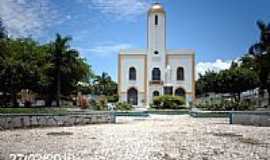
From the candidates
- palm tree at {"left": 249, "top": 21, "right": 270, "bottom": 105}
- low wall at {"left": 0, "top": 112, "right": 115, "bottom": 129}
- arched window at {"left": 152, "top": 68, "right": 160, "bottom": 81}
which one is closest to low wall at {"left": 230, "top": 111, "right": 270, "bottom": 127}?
low wall at {"left": 0, "top": 112, "right": 115, "bottom": 129}

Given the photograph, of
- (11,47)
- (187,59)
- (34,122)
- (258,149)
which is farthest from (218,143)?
(187,59)

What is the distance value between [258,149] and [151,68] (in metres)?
40.9

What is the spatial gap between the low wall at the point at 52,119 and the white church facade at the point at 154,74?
99.3 ft

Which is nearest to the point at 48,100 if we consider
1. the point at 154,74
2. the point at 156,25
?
the point at 154,74

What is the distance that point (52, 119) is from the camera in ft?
49.1

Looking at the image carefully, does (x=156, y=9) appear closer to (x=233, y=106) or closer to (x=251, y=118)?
(x=233, y=106)

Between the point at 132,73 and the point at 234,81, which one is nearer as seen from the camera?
the point at 132,73

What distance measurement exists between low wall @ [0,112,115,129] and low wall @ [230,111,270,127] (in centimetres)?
627

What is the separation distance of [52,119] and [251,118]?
9.25 meters

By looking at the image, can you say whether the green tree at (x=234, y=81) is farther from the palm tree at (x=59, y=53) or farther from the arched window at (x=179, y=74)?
the palm tree at (x=59, y=53)

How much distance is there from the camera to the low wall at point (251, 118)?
15867 millimetres

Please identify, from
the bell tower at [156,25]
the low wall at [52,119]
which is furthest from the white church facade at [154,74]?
the low wall at [52,119]

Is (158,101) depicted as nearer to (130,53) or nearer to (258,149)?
(130,53)

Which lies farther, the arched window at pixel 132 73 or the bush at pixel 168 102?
the arched window at pixel 132 73
